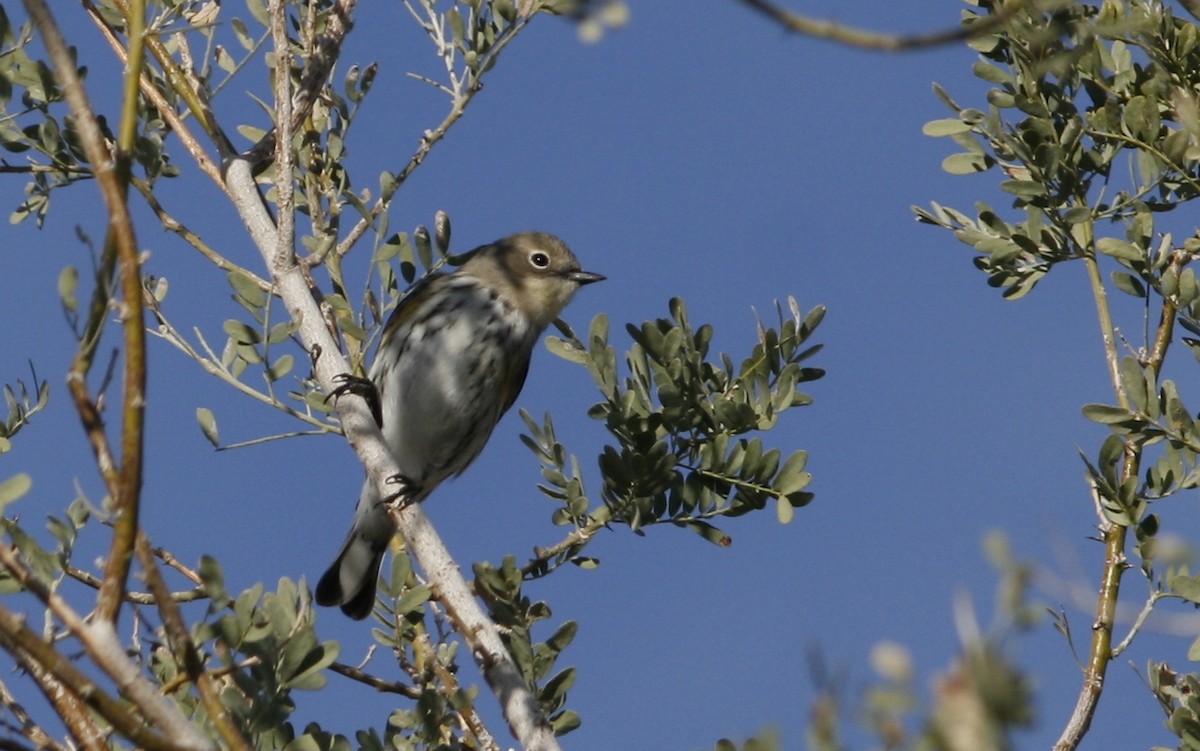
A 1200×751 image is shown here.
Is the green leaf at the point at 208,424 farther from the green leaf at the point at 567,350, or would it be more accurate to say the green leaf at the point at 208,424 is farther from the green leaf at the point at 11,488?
the green leaf at the point at 11,488

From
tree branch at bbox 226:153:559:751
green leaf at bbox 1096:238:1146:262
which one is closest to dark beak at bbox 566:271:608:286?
tree branch at bbox 226:153:559:751

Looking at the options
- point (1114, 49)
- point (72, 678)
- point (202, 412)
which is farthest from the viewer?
point (202, 412)

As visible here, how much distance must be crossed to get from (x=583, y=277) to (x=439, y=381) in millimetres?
1412

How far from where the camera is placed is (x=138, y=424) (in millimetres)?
1872

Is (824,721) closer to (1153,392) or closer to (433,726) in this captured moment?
(433,726)

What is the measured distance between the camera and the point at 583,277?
8039mm

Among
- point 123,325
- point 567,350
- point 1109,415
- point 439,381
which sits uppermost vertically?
point 439,381

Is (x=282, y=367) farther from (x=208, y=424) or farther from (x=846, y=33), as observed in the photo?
(x=846, y=33)

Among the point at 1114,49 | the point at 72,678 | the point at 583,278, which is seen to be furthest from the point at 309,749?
the point at 583,278

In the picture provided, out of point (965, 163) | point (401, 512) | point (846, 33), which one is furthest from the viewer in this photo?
point (965, 163)

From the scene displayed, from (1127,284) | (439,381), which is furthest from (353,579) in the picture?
(1127,284)

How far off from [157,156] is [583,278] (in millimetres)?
3547

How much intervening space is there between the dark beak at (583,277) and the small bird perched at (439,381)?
1.10 feet

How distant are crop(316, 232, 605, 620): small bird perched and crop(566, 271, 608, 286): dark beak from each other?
1.10 feet
